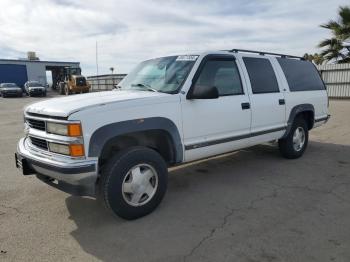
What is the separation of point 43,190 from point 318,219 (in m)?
3.63

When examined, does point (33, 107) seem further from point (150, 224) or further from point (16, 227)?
point (150, 224)

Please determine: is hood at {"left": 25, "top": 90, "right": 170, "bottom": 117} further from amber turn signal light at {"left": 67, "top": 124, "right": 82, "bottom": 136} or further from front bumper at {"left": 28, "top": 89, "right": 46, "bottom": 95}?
front bumper at {"left": 28, "top": 89, "right": 46, "bottom": 95}

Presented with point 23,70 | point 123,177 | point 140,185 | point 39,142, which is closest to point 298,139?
point 140,185

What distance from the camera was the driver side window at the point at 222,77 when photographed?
15.2 feet

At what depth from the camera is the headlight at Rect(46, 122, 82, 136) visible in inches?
132

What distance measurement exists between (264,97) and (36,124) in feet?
11.2

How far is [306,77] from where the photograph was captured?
671 cm

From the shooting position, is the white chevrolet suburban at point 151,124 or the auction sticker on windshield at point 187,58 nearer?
the white chevrolet suburban at point 151,124

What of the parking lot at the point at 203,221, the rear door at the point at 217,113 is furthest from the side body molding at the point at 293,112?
the rear door at the point at 217,113

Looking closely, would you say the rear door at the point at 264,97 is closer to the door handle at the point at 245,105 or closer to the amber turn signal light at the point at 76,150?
the door handle at the point at 245,105

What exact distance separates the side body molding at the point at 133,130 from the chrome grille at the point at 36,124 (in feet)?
2.37

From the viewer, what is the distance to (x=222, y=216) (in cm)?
396

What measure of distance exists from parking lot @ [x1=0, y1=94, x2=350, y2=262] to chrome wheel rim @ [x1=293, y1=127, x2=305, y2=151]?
0.73 meters

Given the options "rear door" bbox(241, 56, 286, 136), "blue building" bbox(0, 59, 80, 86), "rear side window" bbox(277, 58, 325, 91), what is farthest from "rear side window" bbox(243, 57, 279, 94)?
"blue building" bbox(0, 59, 80, 86)
